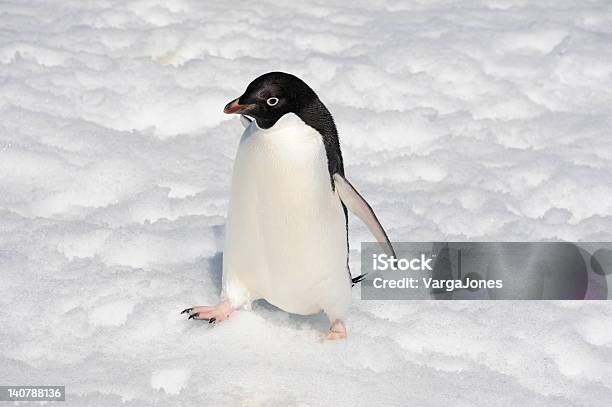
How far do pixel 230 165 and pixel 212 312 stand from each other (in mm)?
1351

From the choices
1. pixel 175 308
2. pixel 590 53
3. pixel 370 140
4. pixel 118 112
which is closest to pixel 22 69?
pixel 118 112

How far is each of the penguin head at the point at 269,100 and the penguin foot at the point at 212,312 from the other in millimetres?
622

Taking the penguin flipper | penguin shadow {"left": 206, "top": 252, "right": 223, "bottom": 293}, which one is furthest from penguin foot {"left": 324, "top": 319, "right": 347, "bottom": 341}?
penguin shadow {"left": 206, "top": 252, "right": 223, "bottom": 293}

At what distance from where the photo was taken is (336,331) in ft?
9.43

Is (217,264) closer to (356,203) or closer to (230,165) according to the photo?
(356,203)

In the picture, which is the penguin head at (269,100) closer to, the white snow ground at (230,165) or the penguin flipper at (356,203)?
the penguin flipper at (356,203)

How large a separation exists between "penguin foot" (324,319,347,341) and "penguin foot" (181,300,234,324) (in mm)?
323

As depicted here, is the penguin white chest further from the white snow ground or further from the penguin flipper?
the white snow ground

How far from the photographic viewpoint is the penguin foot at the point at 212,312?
2.81m

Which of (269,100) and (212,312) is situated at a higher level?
(269,100)

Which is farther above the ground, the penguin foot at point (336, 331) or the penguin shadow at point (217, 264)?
the penguin shadow at point (217, 264)

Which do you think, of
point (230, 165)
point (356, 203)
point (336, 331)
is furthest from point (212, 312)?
point (230, 165)

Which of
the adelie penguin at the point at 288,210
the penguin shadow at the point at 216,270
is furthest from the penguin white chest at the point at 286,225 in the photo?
the penguin shadow at the point at 216,270

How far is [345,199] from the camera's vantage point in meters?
2.79
